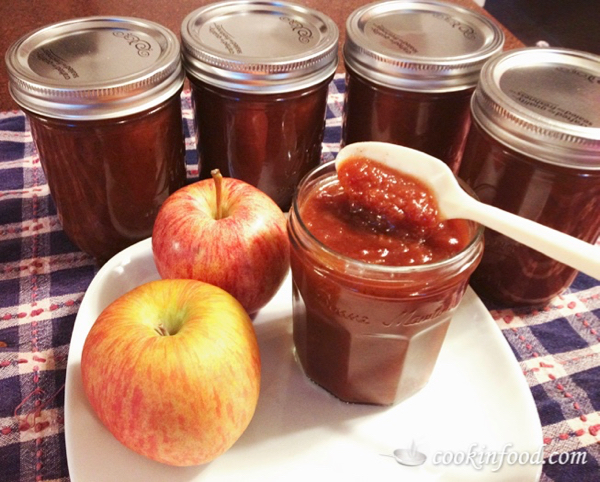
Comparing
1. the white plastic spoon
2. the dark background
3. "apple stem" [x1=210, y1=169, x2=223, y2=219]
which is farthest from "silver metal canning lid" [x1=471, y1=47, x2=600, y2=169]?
the dark background

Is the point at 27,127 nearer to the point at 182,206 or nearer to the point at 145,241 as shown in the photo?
the point at 145,241

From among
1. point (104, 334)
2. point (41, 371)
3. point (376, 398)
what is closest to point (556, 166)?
point (376, 398)

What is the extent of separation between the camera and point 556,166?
2.83 feet

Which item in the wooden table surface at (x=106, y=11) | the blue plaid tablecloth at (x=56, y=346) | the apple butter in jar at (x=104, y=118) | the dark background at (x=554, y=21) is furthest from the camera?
the dark background at (x=554, y=21)

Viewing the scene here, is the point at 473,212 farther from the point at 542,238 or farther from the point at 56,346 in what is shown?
the point at 56,346

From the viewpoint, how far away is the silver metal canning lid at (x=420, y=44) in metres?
1.04

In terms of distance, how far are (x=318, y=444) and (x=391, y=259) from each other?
288 millimetres

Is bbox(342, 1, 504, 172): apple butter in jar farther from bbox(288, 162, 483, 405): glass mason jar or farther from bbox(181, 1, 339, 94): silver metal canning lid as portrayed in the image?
bbox(288, 162, 483, 405): glass mason jar

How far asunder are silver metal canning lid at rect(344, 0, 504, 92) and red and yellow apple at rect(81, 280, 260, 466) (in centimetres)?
56

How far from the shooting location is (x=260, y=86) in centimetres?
101

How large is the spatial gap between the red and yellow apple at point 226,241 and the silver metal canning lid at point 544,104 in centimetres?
39

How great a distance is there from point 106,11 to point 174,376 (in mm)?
1690

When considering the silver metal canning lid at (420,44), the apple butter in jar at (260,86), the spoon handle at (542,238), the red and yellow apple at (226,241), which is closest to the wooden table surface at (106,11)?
the silver metal canning lid at (420,44)

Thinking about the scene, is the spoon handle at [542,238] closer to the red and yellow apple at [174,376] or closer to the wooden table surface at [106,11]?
the red and yellow apple at [174,376]
